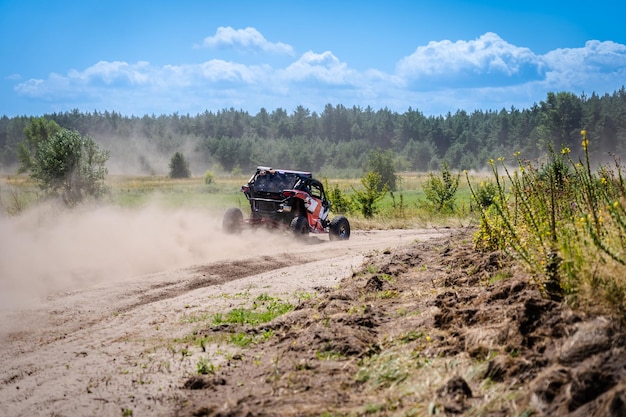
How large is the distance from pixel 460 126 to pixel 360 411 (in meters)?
158

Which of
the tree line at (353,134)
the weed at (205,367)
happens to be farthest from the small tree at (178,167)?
the weed at (205,367)

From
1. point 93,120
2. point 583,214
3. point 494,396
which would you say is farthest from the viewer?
point 93,120

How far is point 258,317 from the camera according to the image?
31.3ft

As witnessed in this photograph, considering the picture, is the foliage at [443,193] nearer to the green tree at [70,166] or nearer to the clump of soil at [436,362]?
the green tree at [70,166]

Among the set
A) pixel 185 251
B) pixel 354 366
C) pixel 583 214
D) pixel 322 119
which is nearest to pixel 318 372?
pixel 354 366

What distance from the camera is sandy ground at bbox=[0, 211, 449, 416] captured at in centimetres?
682

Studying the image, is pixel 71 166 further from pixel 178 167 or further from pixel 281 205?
pixel 178 167

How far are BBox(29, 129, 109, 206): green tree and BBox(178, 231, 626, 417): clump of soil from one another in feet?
94.9

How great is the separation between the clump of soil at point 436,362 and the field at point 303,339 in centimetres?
2

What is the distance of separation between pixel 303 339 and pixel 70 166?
3079 cm

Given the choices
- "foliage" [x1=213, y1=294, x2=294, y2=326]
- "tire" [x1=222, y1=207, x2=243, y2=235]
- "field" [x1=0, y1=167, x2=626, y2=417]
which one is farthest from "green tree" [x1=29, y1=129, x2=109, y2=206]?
"foliage" [x1=213, y1=294, x2=294, y2=326]

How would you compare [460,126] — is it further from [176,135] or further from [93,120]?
[93,120]

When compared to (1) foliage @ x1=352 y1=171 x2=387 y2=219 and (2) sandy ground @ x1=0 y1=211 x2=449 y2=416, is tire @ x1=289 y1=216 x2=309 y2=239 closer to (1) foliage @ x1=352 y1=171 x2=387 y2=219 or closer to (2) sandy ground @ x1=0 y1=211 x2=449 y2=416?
(2) sandy ground @ x1=0 y1=211 x2=449 y2=416

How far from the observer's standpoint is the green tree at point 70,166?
34.3 m
